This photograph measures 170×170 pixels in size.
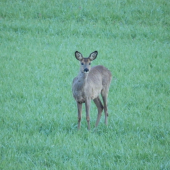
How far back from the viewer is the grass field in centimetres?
638

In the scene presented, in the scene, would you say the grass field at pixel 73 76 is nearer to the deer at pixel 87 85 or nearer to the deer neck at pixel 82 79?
the deer at pixel 87 85

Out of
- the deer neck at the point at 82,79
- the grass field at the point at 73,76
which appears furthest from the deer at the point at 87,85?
the grass field at the point at 73,76

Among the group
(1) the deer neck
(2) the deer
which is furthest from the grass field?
(1) the deer neck

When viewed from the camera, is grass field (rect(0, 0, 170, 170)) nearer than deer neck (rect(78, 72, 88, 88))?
Yes

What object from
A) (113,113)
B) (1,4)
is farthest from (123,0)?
(113,113)

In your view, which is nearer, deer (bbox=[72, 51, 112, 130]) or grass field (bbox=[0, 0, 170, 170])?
grass field (bbox=[0, 0, 170, 170])

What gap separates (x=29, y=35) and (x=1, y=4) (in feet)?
13.9

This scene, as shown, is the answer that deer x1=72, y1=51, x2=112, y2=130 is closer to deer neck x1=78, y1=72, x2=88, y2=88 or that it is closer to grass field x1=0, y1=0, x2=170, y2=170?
deer neck x1=78, y1=72, x2=88, y2=88

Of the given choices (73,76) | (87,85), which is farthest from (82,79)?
(73,76)

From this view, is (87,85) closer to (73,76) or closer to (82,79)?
(82,79)

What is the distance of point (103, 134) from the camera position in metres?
7.45

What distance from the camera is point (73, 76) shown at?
11422 millimetres

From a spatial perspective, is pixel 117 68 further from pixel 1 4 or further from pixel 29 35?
pixel 1 4

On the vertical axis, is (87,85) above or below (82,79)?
below
